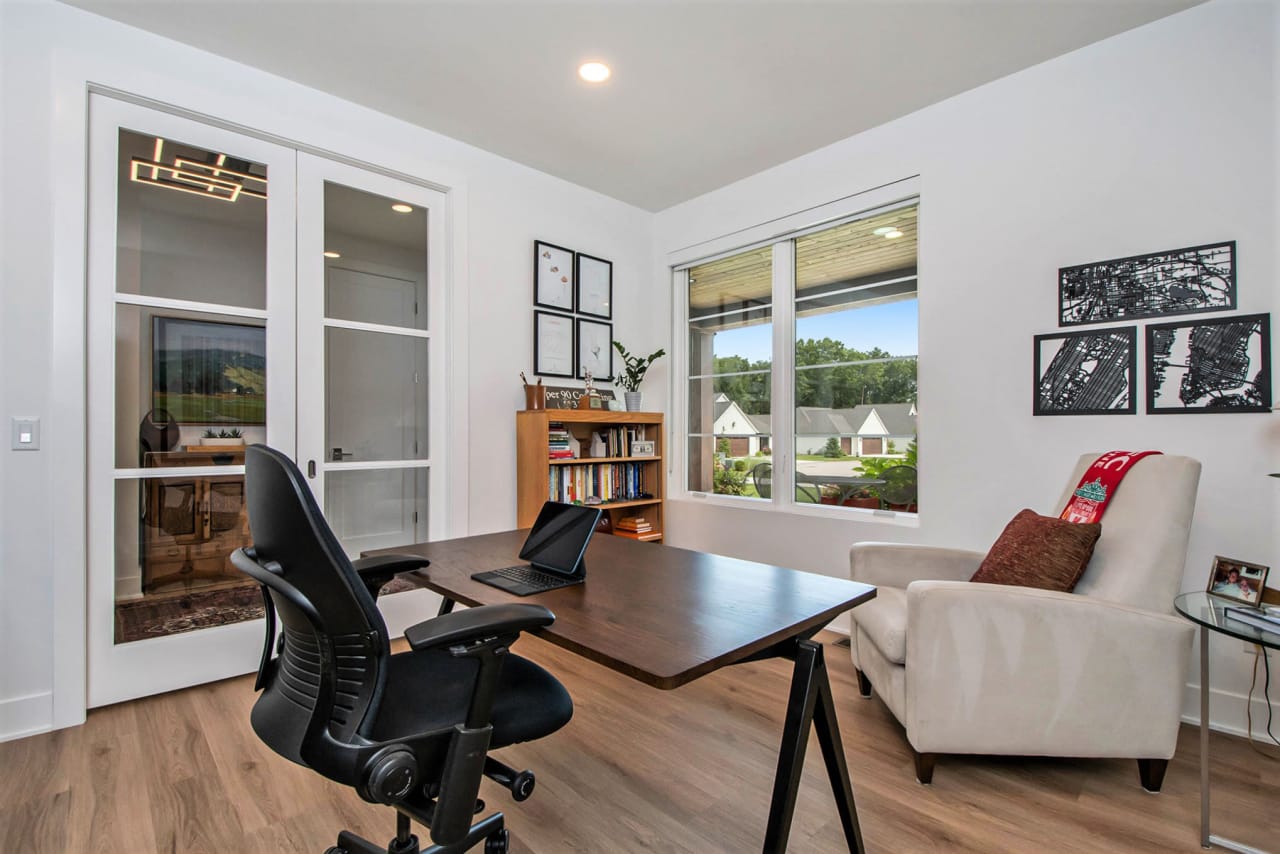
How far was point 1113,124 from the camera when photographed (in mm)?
2539

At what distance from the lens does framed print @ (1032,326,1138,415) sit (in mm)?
2480

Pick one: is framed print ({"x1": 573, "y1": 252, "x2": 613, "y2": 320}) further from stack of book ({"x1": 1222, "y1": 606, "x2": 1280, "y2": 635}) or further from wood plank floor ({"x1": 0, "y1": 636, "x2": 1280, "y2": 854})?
stack of book ({"x1": 1222, "y1": 606, "x2": 1280, "y2": 635})

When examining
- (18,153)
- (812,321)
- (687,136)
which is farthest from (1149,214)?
(18,153)

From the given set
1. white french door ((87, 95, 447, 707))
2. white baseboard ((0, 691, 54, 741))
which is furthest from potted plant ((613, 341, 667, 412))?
white baseboard ((0, 691, 54, 741))

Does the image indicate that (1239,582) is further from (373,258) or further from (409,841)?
(373,258)

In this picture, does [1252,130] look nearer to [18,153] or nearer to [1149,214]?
[1149,214]

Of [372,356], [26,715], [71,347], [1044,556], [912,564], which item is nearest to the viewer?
[1044,556]

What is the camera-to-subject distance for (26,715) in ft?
7.40

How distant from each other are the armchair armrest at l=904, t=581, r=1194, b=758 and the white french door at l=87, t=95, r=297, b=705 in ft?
9.47

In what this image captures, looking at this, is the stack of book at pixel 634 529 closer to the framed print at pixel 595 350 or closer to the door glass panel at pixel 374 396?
the framed print at pixel 595 350

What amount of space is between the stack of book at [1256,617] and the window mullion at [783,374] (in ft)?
7.29

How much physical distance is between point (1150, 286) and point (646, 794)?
2.72 meters

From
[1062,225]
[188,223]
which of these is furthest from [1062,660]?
[188,223]

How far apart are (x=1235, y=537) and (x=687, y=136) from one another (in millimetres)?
3070
